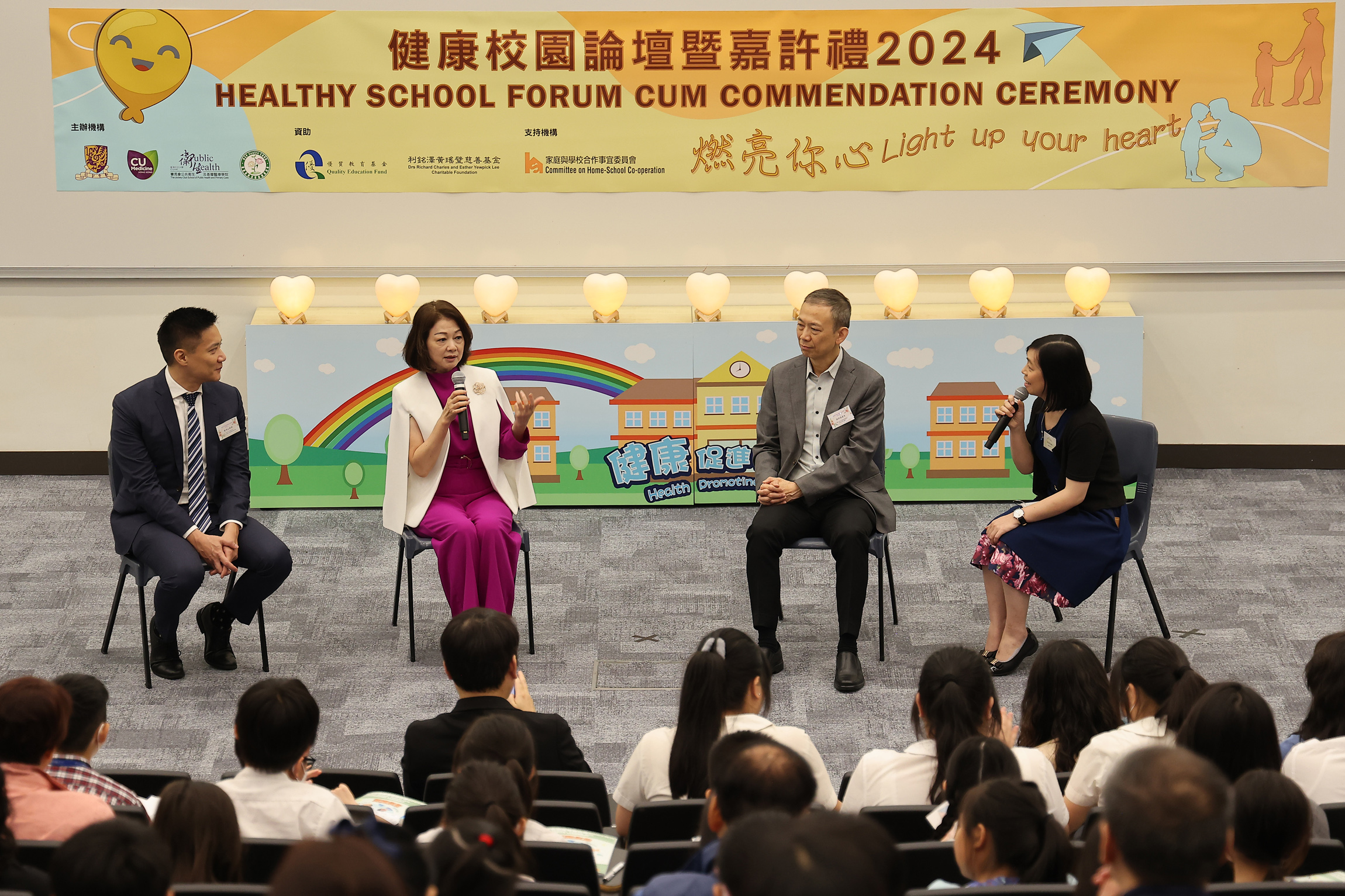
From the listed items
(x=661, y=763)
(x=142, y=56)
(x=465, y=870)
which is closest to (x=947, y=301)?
(x=142, y=56)

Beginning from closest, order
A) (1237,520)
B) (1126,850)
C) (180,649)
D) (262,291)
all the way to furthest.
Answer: (1126,850), (180,649), (1237,520), (262,291)

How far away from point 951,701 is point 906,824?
1.12 feet

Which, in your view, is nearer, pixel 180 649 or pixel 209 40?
pixel 180 649

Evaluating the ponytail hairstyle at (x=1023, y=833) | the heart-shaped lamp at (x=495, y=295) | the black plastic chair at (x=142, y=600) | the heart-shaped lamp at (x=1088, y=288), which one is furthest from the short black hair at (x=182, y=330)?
the heart-shaped lamp at (x=1088, y=288)

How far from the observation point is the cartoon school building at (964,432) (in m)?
5.65

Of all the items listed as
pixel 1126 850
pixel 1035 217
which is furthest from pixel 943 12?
pixel 1126 850

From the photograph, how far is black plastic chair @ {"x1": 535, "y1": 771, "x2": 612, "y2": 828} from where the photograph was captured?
2.61 m

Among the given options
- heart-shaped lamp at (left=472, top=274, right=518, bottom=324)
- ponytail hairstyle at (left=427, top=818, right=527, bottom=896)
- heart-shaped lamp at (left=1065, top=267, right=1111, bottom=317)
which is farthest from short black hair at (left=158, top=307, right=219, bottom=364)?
heart-shaped lamp at (left=1065, top=267, right=1111, bottom=317)

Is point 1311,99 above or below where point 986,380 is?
above

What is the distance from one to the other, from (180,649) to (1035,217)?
392 centimetres

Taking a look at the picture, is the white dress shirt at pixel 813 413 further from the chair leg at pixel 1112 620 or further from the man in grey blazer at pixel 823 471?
the chair leg at pixel 1112 620

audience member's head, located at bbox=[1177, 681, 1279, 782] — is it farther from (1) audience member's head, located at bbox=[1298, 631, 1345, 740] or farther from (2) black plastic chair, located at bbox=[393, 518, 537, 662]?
(2) black plastic chair, located at bbox=[393, 518, 537, 662]

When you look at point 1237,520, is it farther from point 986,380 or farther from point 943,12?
point 943,12

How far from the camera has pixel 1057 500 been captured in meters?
4.11
